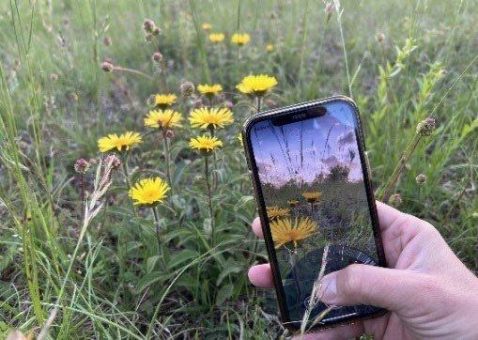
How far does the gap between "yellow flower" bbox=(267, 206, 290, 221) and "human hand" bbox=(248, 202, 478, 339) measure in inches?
7.0

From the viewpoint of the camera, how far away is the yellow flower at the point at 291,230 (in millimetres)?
1178

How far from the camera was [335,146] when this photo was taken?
1.18m

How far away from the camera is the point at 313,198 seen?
3.94ft

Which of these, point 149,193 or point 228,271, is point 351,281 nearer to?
point 228,271

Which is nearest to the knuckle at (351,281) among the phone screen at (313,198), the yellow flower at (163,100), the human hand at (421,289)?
the human hand at (421,289)

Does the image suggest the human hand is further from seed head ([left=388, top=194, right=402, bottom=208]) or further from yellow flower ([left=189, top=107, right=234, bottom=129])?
yellow flower ([left=189, top=107, right=234, bottom=129])

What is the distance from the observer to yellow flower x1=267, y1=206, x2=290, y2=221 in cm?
117

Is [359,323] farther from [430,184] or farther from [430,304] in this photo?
[430,184]

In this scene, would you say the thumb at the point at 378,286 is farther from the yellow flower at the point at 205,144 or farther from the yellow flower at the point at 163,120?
the yellow flower at the point at 163,120

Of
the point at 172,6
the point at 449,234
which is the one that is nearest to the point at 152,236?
the point at 449,234

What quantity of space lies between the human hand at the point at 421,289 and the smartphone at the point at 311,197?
0.32 feet

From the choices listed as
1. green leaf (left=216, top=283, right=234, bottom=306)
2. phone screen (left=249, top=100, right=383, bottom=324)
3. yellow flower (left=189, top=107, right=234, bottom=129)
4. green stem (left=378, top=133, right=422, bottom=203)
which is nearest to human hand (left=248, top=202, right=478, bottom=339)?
phone screen (left=249, top=100, right=383, bottom=324)

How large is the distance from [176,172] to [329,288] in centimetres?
75

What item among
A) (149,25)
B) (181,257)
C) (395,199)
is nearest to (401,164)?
(395,199)
